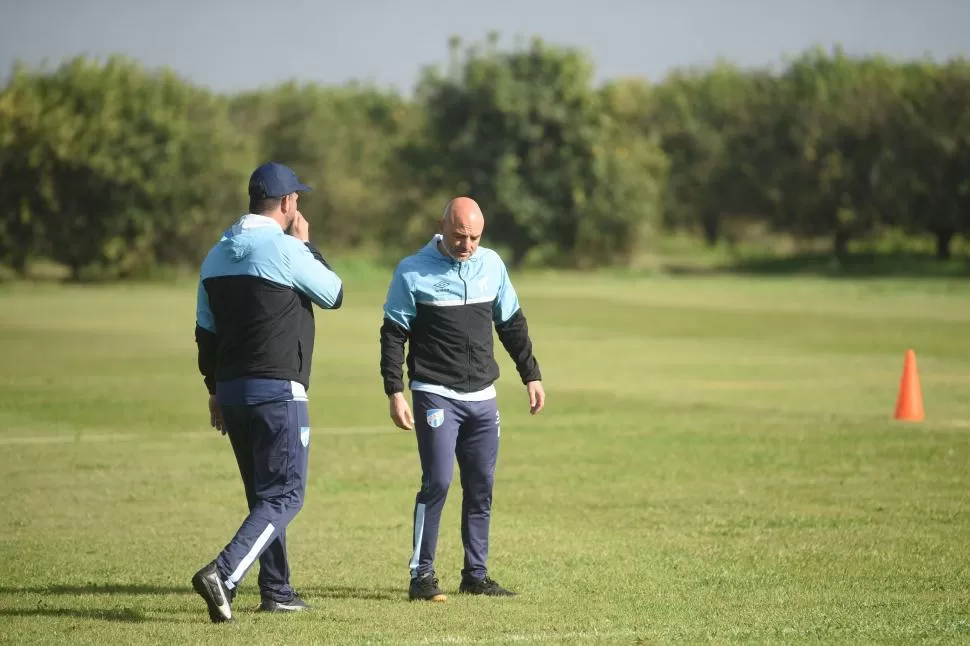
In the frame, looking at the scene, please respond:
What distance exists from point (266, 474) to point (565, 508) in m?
4.09

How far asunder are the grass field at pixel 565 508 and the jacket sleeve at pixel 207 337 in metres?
1.20

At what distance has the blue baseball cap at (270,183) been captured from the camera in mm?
7453

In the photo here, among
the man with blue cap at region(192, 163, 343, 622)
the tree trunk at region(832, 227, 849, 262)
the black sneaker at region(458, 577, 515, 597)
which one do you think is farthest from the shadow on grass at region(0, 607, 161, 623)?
the tree trunk at region(832, 227, 849, 262)

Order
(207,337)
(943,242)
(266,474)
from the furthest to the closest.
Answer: (943,242), (207,337), (266,474)

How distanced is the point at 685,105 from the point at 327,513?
110013mm

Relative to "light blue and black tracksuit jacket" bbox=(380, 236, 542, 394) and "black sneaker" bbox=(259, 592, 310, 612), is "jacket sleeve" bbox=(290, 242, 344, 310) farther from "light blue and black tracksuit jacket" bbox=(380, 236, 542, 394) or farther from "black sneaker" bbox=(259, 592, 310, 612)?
"black sneaker" bbox=(259, 592, 310, 612)

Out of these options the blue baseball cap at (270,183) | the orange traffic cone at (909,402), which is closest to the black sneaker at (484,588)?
the blue baseball cap at (270,183)

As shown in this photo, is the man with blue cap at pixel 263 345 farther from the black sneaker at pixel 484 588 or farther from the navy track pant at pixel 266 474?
the black sneaker at pixel 484 588

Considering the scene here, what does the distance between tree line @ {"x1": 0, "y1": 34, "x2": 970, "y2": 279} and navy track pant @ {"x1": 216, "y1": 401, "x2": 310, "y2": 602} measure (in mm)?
58363

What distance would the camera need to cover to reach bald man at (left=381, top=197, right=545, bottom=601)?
787 centimetres

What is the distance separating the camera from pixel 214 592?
721 centimetres

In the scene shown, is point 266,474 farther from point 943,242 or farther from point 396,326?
point 943,242

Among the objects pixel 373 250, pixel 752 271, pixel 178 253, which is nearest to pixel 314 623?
pixel 178 253

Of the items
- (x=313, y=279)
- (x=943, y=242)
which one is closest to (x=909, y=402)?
(x=313, y=279)
